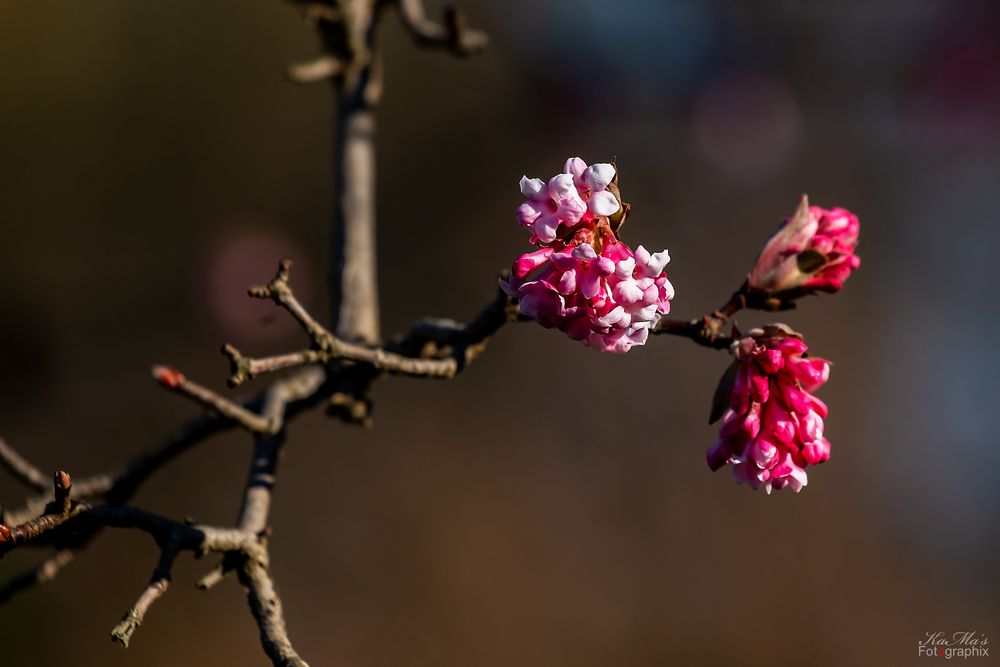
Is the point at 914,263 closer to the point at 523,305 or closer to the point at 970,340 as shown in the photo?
the point at 970,340

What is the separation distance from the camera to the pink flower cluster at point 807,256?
101cm

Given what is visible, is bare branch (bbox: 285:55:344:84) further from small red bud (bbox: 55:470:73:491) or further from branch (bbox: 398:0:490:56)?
small red bud (bbox: 55:470:73:491)

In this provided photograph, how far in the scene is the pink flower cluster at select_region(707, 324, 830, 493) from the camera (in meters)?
0.96

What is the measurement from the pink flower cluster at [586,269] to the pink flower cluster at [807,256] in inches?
6.9

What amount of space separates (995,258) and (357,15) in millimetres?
4756

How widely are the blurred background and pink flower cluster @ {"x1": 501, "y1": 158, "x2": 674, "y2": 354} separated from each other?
2.91 meters

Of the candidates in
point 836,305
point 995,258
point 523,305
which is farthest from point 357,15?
point 995,258

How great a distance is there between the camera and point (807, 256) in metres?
1.00

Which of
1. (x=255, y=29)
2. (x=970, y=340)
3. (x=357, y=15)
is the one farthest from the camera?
(x=970, y=340)

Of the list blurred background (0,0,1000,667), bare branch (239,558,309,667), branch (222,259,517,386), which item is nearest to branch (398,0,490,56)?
branch (222,259,517,386)

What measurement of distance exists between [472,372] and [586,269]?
11.7 feet

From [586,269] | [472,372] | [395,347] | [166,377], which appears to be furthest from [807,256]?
[472,372]

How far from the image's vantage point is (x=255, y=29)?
463 cm

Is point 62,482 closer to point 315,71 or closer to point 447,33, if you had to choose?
point 315,71
